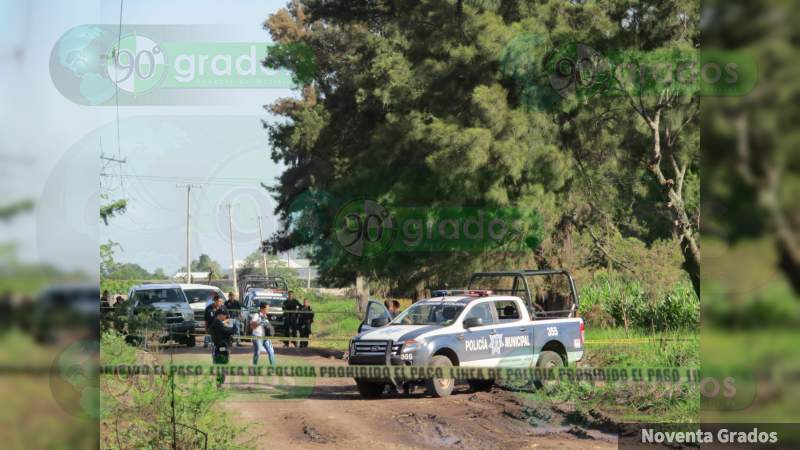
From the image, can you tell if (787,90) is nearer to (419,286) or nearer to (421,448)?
(421,448)

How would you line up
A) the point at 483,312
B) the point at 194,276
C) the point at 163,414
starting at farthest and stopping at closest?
the point at 194,276, the point at 483,312, the point at 163,414

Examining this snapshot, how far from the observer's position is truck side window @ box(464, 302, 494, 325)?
45.4ft

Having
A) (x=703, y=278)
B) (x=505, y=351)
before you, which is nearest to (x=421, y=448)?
(x=505, y=351)

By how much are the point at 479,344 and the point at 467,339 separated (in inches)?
8.8

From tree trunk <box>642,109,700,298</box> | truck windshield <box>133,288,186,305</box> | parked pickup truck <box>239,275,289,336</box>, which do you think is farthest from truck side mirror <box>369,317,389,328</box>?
truck windshield <box>133,288,186,305</box>

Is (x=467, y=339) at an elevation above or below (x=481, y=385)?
above

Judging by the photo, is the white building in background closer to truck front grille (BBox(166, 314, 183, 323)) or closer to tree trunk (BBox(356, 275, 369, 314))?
tree trunk (BBox(356, 275, 369, 314))

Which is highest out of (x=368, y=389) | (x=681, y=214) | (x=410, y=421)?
(x=681, y=214)

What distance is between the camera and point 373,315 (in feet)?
53.9

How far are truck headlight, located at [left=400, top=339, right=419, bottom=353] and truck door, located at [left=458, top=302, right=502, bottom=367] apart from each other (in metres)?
0.72

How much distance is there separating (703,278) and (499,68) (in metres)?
21.3

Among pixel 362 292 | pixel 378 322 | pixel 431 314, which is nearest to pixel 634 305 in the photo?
pixel 378 322

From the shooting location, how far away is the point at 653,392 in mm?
11242

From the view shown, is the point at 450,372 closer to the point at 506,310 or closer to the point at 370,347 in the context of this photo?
the point at 370,347
